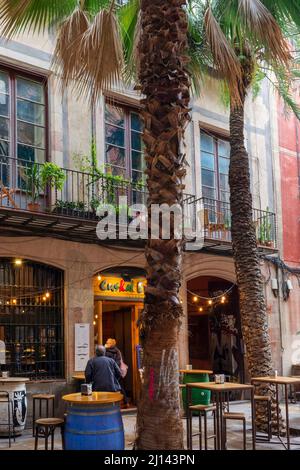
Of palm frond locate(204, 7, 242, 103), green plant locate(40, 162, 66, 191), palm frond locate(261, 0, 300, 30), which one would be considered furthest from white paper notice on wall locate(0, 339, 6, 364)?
palm frond locate(261, 0, 300, 30)

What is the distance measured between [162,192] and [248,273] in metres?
5.37

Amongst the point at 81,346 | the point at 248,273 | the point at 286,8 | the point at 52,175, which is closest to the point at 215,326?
the point at 81,346

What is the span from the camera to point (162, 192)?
6758mm

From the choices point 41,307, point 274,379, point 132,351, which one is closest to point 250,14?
point 274,379

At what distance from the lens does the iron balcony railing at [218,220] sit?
51.5 feet

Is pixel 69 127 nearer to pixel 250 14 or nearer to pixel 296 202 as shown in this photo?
pixel 250 14

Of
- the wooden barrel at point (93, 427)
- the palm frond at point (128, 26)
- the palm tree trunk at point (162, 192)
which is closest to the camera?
the palm tree trunk at point (162, 192)

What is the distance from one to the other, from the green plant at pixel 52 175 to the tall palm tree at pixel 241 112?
12.0 feet

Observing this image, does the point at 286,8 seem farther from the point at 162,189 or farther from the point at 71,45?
the point at 162,189

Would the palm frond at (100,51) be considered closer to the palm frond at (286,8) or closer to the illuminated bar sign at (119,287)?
the palm frond at (286,8)

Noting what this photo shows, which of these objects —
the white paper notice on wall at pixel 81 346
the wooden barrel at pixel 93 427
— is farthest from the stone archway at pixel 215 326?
the wooden barrel at pixel 93 427

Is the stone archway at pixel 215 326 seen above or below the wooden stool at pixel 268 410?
above

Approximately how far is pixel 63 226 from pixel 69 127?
8.46 feet

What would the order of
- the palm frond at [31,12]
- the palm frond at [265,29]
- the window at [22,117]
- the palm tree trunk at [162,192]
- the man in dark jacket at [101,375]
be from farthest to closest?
the window at [22,117], the man in dark jacket at [101,375], the palm frond at [31,12], the palm frond at [265,29], the palm tree trunk at [162,192]
